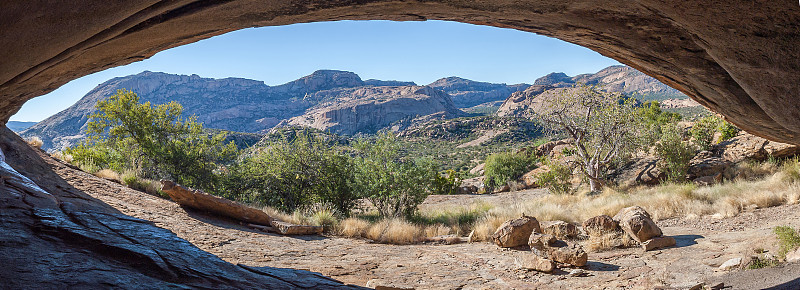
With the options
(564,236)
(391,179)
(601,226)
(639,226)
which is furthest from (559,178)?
(639,226)

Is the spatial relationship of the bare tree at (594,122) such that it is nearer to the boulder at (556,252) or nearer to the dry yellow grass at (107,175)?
the boulder at (556,252)

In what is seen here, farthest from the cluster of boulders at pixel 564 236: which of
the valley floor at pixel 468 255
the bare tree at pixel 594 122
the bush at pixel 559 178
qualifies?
the bush at pixel 559 178

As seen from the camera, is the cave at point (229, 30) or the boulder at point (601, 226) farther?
the boulder at point (601, 226)

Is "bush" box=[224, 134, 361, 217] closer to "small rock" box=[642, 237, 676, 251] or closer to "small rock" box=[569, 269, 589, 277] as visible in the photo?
"small rock" box=[569, 269, 589, 277]

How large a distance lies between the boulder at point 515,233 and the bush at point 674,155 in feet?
36.5

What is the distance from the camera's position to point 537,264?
7.58 metres

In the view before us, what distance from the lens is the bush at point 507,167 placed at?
33.2 metres

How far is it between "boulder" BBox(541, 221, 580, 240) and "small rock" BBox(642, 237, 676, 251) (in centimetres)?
200

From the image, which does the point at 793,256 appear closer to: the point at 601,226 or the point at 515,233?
the point at 601,226

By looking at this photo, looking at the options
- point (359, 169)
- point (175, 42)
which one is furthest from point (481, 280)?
point (359, 169)

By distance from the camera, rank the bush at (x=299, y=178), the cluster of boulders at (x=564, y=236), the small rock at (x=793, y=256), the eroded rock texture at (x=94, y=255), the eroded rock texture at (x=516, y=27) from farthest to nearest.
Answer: the bush at (x=299, y=178), the cluster of boulders at (x=564, y=236), the small rock at (x=793, y=256), the eroded rock texture at (x=94, y=255), the eroded rock texture at (x=516, y=27)

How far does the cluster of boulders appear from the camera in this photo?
7.66 metres

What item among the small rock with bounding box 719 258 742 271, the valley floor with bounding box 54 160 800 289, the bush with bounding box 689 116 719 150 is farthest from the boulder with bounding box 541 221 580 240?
the bush with bounding box 689 116 719 150

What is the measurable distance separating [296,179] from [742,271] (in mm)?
14808
